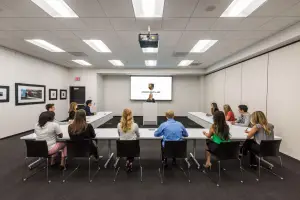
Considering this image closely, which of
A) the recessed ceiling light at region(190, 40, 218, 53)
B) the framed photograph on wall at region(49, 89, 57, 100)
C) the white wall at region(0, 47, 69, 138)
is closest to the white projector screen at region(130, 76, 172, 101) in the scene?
the framed photograph on wall at region(49, 89, 57, 100)

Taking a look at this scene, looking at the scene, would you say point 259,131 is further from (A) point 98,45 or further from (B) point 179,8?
(A) point 98,45

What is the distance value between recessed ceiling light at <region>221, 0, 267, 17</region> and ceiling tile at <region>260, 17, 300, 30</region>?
730 mm

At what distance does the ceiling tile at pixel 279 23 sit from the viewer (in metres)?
3.24

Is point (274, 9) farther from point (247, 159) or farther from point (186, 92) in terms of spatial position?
point (186, 92)

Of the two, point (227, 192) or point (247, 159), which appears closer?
point (227, 192)

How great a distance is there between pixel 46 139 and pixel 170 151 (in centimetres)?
221

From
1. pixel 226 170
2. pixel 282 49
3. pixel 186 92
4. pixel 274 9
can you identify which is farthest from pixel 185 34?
pixel 186 92

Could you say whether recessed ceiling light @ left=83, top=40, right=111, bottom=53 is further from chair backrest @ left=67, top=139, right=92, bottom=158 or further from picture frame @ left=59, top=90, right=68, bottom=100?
picture frame @ left=59, top=90, right=68, bottom=100

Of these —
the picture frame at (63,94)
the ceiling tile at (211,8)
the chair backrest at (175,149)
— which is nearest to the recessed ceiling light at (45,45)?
the picture frame at (63,94)

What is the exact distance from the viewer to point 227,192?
8.13 feet

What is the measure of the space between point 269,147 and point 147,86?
7.96 m

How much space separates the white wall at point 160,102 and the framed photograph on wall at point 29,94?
3.92 metres

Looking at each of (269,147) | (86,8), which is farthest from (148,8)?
(269,147)

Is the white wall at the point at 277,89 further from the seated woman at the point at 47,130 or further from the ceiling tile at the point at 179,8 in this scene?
the seated woman at the point at 47,130
